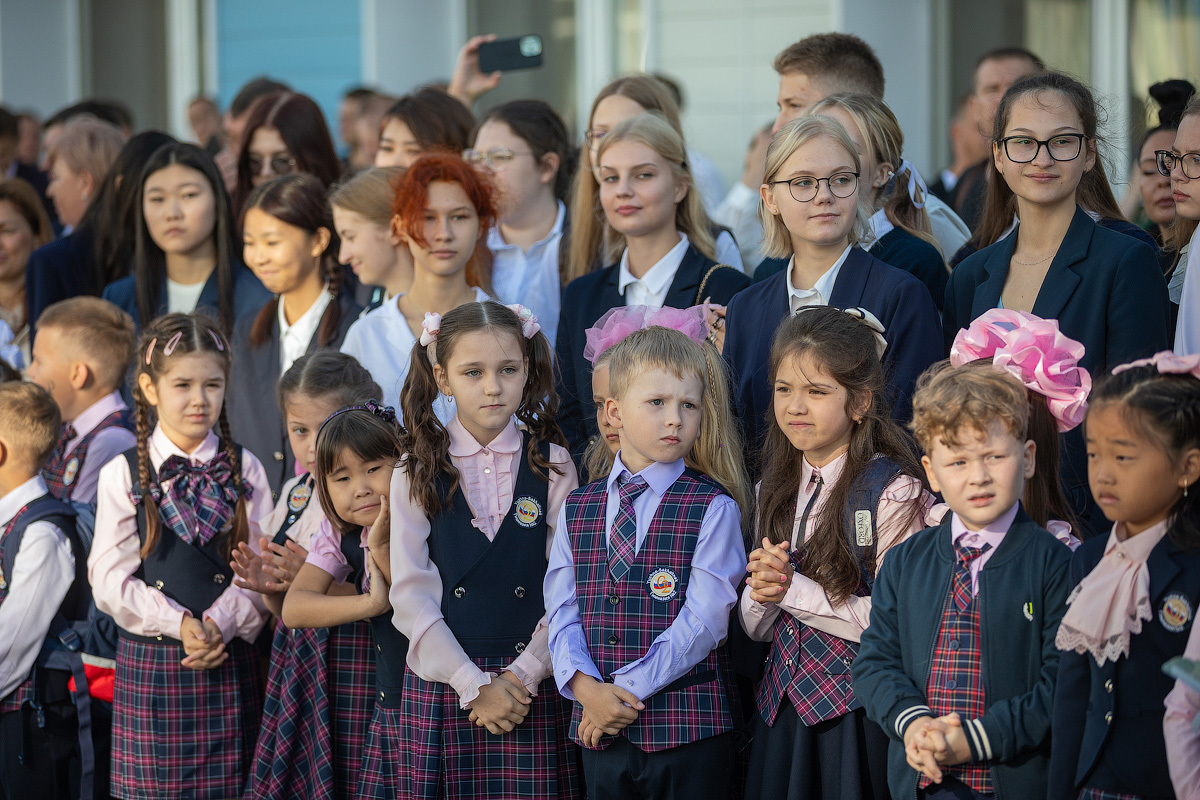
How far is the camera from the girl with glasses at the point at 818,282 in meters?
2.93

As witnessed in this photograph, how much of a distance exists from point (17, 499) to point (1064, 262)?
2.94 m

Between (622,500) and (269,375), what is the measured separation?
5.68 feet

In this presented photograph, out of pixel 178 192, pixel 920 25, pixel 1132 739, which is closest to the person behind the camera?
pixel 1132 739

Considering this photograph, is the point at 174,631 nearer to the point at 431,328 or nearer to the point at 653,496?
the point at 431,328

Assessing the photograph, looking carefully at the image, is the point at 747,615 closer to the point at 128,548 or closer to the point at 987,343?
the point at 987,343

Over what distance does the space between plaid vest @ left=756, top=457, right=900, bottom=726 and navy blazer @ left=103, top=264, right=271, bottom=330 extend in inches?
102

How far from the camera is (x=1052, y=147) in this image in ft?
9.73

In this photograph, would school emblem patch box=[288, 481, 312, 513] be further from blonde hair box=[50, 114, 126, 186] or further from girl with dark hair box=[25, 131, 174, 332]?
blonde hair box=[50, 114, 126, 186]

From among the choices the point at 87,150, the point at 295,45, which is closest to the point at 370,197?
the point at 87,150

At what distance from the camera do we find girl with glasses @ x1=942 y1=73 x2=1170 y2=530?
2811 mm

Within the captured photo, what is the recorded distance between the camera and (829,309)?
2832mm

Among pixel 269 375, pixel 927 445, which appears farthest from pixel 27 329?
pixel 927 445

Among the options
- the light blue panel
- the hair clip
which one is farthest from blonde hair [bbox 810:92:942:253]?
the light blue panel

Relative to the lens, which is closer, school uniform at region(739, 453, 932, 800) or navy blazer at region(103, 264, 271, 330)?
school uniform at region(739, 453, 932, 800)
